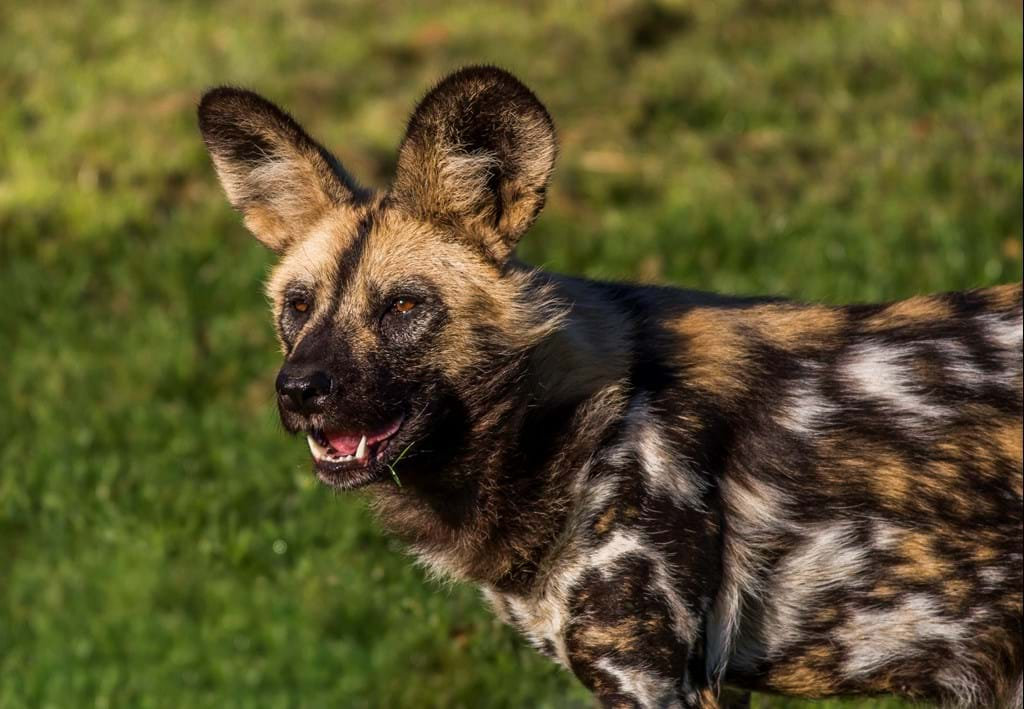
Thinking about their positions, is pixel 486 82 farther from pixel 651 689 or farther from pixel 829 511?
pixel 651 689

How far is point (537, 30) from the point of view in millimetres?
9133

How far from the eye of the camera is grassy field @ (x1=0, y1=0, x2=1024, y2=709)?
5500mm

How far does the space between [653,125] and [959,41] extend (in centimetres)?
169

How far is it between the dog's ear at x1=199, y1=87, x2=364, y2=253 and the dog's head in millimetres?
231

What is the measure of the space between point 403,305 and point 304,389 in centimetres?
36

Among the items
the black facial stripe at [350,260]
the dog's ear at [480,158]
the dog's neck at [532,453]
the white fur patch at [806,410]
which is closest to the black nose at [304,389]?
the black facial stripe at [350,260]

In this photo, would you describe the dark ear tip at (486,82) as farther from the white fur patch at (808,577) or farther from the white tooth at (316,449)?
the white fur patch at (808,577)

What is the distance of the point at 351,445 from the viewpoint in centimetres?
354

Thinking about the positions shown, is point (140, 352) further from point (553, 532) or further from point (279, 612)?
point (553, 532)

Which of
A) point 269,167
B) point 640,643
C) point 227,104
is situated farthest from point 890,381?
point 227,104

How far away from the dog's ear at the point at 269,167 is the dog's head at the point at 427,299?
23 centimetres

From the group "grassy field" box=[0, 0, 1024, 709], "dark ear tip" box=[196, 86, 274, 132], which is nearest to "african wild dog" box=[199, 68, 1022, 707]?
"dark ear tip" box=[196, 86, 274, 132]

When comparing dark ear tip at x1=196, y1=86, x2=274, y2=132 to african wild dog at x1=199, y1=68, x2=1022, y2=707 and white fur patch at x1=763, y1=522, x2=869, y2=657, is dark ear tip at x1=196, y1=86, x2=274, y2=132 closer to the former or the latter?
african wild dog at x1=199, y1=68, x2=1022, y2=707

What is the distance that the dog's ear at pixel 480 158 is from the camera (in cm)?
351
